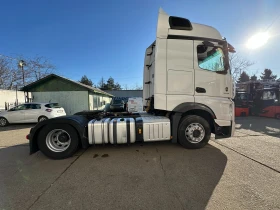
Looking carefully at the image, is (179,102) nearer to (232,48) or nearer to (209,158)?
(209,158)

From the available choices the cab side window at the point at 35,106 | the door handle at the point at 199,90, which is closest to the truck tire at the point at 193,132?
the door handle at the point at 199,90

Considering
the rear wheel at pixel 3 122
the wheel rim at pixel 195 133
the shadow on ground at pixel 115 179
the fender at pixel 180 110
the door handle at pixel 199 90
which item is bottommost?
the shadow on ground at pixel 115 179

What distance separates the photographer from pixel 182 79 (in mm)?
4137

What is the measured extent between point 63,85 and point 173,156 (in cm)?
1262

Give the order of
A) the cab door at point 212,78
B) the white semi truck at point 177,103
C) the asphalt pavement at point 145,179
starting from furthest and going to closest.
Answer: the cab door at point 212,78
the white semi truck at point 177,103
the asphalt pavement at point 145,179

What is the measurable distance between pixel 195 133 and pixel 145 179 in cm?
219

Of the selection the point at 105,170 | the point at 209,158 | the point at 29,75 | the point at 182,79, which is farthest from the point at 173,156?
the point at 29,75

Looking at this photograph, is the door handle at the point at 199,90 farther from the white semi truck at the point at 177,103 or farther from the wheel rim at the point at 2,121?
the wheel rim at the point at 2,121

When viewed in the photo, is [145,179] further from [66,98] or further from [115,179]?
[66,98]

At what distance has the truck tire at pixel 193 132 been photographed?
165 inches

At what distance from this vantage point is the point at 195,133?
Answer: 4250 mm

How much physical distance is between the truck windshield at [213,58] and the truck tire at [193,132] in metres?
1.53

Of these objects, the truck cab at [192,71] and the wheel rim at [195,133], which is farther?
the wheel rim at [195,133]

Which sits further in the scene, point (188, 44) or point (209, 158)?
point (188, 44)
